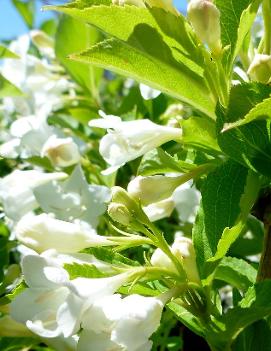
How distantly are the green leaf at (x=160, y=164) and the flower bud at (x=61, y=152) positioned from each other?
0.45 metres

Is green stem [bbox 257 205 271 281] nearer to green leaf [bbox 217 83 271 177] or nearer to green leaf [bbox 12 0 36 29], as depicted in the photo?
green leaf [bbox 217 83 271 177]

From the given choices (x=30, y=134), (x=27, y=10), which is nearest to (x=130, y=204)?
(x=30, y=134)

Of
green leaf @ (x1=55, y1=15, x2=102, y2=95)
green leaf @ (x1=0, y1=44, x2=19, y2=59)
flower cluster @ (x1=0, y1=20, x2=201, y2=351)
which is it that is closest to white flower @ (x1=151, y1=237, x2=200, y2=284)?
flower cluster @ (x1=0, y1=20, x2=201, y2=351)

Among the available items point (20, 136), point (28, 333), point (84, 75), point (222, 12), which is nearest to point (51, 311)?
point (28, 333)

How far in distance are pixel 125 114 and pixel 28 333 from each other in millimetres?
971

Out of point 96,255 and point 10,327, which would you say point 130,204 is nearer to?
point 96,255

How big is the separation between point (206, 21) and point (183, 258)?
408 millimetres

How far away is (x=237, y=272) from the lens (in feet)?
4.65

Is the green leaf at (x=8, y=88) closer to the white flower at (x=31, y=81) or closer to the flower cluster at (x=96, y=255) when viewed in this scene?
the flower cluster at (x=96, y=255)

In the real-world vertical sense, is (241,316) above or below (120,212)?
below

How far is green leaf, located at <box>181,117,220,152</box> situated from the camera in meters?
1.10

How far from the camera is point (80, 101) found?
2.31 metres

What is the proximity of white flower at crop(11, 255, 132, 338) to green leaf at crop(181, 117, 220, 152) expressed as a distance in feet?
0.87

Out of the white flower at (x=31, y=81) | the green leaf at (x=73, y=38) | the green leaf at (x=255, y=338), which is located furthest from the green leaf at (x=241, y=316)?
the white flower at (x=31, y=81)
